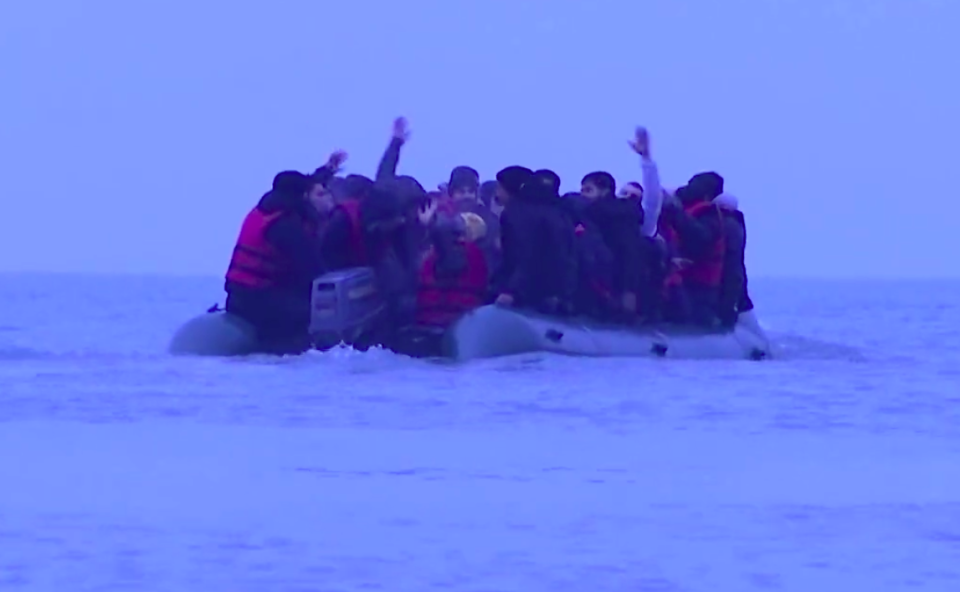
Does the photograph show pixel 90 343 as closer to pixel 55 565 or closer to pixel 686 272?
pixel 686 272

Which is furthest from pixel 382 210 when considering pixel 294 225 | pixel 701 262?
pixel 701 262

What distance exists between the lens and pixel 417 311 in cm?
1762

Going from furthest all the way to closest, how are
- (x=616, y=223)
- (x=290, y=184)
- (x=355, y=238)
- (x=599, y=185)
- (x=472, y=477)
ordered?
(x=355, y=238) → (x=616, y=223) → (x=599, y=185) → (x=290, y=184) → (x=472, y=477)

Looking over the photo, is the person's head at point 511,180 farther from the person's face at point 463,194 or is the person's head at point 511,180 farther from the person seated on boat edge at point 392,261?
the person's face at point 463,194

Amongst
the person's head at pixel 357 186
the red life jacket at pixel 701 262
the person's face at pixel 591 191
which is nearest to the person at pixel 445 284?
the person's head at pixel 357 186

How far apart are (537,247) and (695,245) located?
1837mm

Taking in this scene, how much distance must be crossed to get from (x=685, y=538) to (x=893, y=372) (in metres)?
10.5

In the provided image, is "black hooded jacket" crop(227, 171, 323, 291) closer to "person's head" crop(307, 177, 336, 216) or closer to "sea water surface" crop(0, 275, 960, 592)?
"person's head" crop(307, 177, 336, 216)

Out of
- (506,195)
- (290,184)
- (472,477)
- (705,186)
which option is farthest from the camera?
(705,186)

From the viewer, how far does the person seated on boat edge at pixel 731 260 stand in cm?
1867

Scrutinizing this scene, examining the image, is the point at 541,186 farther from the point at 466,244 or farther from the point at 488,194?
the point at 488,194

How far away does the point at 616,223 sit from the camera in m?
17.7

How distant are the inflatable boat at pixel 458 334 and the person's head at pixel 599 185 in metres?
0.86

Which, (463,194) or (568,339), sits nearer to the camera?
(568,339)
